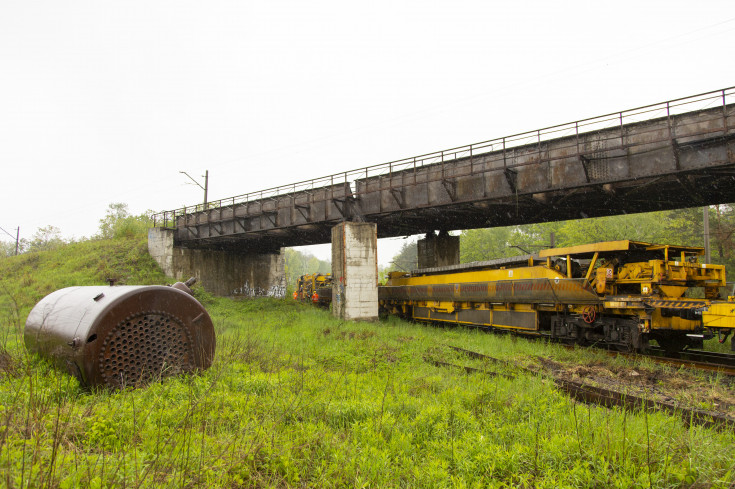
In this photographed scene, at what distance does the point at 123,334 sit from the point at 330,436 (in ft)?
9.31

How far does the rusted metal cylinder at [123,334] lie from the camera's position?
15.7 ft

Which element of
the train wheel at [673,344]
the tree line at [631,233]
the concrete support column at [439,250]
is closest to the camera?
the train wheel at [673,344]

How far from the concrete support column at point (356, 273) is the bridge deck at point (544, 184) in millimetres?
1155

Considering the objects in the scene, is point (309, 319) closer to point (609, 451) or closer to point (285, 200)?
point (285, 200)

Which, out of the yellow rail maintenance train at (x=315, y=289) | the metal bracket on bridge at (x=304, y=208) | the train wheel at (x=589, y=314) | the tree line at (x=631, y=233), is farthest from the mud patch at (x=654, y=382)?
the yellow rail maintenance train at (x=315, y=289)

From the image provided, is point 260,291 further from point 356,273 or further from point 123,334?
point 123,334

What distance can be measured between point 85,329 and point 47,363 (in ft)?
4.46

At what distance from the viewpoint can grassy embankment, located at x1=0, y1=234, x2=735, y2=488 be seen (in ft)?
10.5

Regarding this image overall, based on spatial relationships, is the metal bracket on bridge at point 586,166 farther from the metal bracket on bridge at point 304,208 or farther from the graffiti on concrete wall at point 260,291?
the graffiti on concrete wall at point 260,291

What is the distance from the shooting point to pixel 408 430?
14.9 ft

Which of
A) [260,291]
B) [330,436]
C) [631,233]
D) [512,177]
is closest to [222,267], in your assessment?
[260,291]

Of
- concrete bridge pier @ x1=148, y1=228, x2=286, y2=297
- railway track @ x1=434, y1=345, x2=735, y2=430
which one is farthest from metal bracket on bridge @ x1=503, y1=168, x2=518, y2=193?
concrete bridge pier @ x1=148, y1=228, x2=286, y2=297

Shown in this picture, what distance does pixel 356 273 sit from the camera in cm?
1980

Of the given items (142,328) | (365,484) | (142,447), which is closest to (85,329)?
(142,328)
